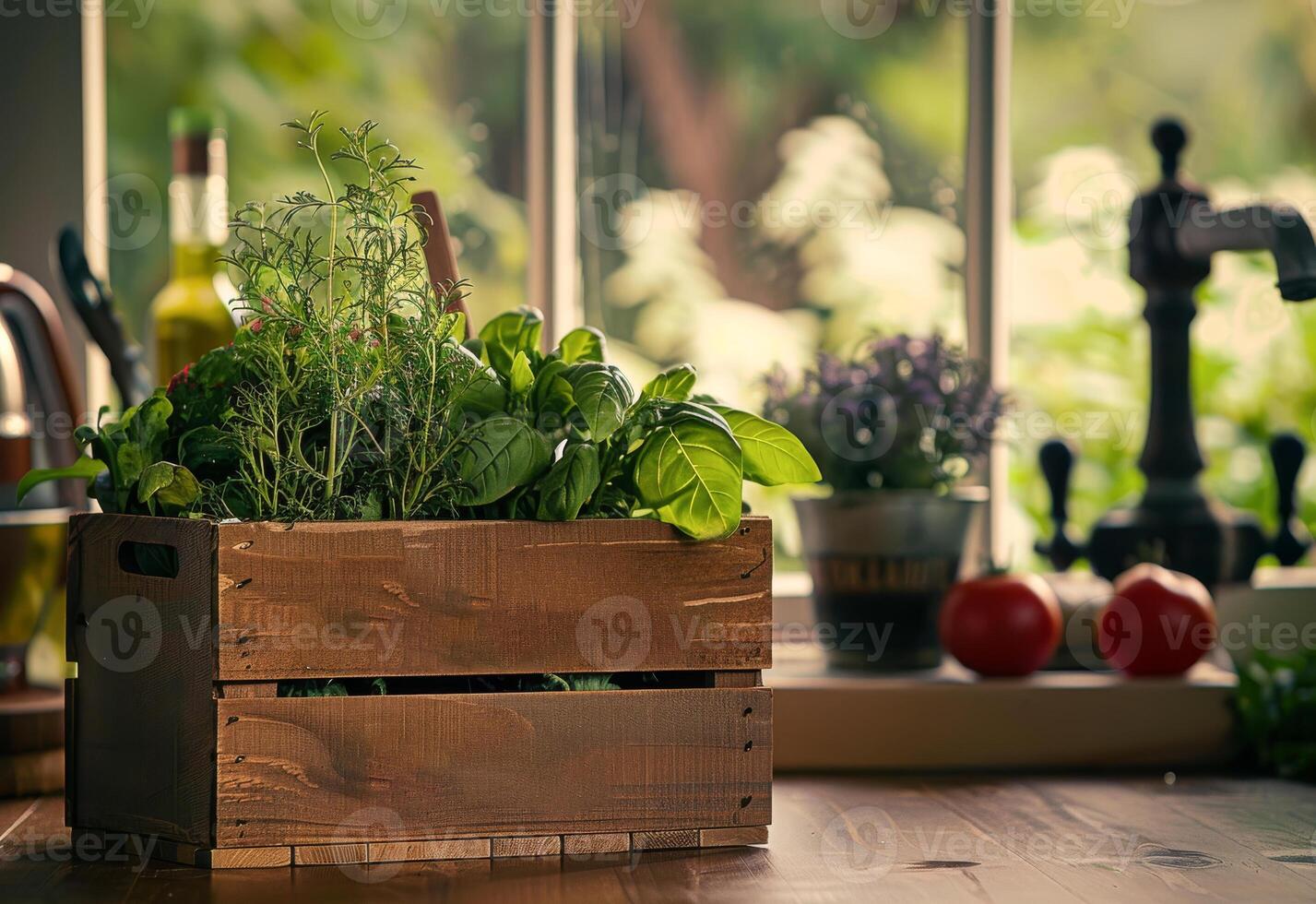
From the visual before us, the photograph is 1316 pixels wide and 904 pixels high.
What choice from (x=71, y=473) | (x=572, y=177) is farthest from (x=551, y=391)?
(x=572, y=177)

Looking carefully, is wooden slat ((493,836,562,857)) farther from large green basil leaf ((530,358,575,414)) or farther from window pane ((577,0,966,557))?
window pane ((577,0,966,557))

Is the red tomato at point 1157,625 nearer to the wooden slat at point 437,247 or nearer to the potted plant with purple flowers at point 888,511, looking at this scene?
the potted plant with purple flowers at point 888,511

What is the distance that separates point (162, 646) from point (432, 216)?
1.18 ft

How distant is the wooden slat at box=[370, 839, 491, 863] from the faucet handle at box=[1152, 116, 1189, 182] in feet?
3.30

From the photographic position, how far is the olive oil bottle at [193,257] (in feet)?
4.49

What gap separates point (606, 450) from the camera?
0.89 m

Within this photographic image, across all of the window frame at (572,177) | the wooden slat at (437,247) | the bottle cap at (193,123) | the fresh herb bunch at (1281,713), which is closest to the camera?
the wooden slat at (437,247)

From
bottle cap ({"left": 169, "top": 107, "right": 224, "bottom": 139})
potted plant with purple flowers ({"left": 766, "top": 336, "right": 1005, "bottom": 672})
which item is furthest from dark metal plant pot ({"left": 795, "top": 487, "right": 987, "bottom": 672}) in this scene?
bottle cap ({"left": 169, "top": 107, "right": 224, "bottom": 139})

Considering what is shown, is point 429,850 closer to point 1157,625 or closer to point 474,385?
point 474,385

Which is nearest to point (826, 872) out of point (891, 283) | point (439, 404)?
point (439, 404)

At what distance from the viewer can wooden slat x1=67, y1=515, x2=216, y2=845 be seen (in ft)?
2.71

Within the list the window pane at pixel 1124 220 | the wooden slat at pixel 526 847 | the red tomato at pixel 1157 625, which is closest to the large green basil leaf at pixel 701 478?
the wooden slat at pixel 526 847

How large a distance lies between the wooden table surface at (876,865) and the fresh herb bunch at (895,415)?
13.0 inches

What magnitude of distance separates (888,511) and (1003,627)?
146 millimetres
